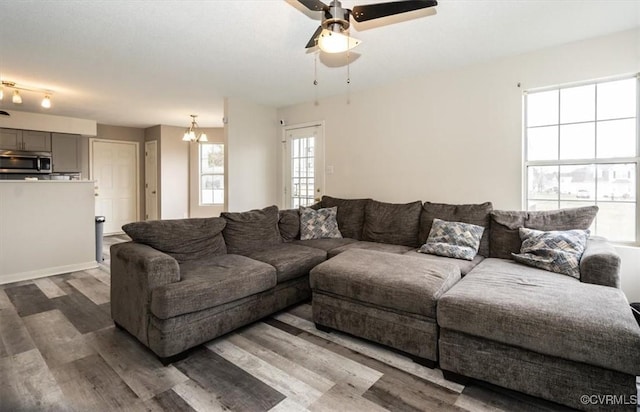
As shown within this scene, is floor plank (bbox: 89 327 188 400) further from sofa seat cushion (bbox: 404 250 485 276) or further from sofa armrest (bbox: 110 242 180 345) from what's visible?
sofa seat cushion (bbox: 404 250 485 276)

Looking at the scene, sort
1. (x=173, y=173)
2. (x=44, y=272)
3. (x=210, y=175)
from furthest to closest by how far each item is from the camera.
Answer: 1. (x=210, y=175)
2. (x=173, y=173)
3. (x=44, y=272)

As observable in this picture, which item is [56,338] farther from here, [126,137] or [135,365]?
[126,137]

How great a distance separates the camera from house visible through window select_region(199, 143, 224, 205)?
7.77m

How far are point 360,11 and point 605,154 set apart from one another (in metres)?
2.74

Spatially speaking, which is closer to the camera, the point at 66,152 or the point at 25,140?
the point at 25,140

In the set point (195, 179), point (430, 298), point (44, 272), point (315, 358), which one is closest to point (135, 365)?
point (315, 358)

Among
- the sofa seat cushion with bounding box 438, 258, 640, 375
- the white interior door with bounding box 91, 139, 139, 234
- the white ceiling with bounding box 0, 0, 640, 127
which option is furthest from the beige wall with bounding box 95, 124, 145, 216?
the sofa seat cushion with bounding box 438, 258, 640, 375

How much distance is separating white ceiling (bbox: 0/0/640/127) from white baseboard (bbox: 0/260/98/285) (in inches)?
95.4

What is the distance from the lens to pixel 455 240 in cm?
310

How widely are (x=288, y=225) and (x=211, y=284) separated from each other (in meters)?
1.67

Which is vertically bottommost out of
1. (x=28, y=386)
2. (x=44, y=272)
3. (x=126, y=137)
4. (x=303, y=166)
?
(x=28, y=386)

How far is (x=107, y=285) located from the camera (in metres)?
3.75

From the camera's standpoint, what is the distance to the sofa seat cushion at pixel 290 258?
9.38 feet

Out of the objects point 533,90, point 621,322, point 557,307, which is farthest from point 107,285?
point 533,90
